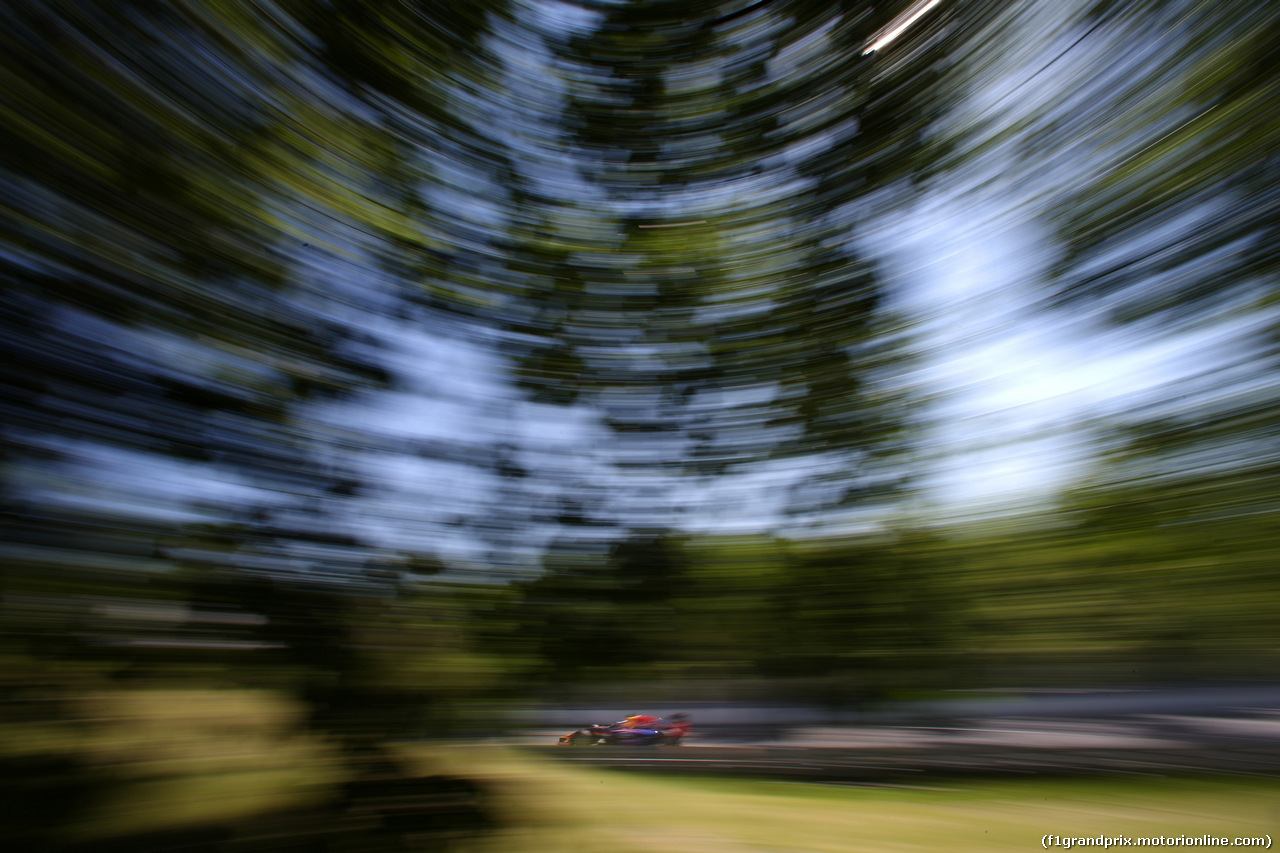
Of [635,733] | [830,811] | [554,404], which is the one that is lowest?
[830,811]

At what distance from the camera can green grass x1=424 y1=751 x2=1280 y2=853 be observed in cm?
81

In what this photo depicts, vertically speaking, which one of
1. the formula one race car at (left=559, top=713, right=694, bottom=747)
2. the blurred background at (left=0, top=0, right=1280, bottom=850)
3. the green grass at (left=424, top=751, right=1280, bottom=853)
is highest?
the blurred background at (left=0, top=0, right=1280, bottom=850)

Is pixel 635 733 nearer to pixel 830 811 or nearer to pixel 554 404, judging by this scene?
pixel 830 811

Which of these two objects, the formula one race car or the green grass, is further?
the formula one race car

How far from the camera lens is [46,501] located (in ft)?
2.46

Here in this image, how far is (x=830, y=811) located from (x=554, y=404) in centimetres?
88

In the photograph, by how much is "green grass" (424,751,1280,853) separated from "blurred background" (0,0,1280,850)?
0.31 feet

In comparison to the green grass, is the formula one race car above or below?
above

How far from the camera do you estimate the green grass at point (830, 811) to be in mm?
812

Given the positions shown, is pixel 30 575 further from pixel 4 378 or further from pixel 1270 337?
pixel 1270 337

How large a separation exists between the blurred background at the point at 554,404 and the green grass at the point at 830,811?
94 millimetres

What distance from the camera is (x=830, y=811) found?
95 centimetres

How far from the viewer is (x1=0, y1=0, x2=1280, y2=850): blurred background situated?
30.9 inches

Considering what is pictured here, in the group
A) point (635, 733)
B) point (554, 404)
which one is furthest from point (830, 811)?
point (554, 404)
